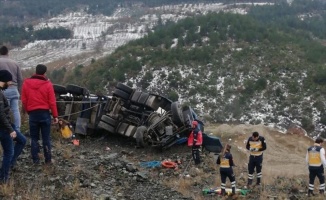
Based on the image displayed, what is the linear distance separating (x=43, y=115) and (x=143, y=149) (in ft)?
14.8

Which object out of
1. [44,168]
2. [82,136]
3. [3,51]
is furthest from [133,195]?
[82,136]

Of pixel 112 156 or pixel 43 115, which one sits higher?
pixel 43 115

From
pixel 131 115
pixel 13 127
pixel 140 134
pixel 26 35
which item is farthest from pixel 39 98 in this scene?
pixel 26 35

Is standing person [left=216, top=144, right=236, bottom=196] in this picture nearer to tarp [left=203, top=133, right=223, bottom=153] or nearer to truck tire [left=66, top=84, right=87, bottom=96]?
tarp [left=203, top=133, right=223, bottom=153]

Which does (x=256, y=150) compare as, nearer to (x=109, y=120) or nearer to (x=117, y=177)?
(x=117, y=177)

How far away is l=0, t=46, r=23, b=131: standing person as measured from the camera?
22.6 feet

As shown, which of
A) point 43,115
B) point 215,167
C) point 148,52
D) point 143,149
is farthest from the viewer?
point 148,52

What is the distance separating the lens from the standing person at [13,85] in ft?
22.6

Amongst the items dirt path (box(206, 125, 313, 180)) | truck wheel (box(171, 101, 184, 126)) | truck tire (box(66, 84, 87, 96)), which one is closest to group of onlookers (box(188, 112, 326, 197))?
truck wheel (box(171, 101, 184, 126))

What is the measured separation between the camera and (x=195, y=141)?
9922 mm

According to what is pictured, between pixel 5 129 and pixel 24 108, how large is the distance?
1.14m

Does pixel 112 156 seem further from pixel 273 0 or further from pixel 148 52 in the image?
pixel 273 0

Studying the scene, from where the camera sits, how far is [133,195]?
6977 millimetres

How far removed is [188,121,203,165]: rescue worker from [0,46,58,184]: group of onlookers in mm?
3792
